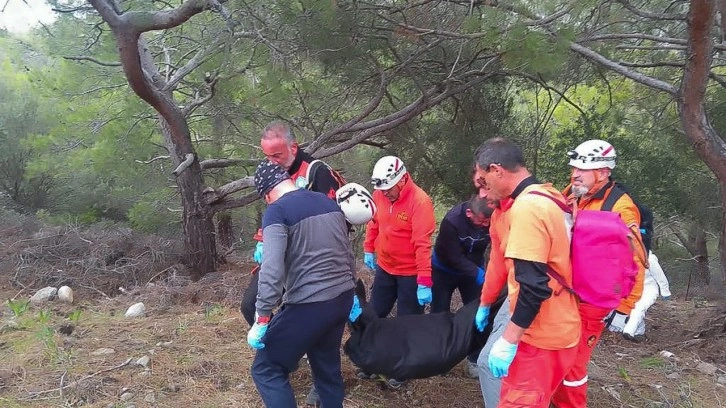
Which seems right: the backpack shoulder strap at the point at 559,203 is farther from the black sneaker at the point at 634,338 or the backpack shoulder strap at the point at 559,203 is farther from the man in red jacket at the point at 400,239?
the black sneaker at the point at 634,338

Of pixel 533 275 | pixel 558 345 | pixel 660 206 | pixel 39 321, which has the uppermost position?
pixel 533 275

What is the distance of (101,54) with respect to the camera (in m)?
6.87

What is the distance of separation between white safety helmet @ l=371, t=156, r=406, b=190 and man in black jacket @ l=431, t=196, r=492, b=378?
44 centimetres

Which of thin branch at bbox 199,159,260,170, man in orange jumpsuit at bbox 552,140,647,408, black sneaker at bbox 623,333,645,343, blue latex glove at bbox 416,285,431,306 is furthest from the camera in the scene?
thin branch at bbox 199,159,260,170

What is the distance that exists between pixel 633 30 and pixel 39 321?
20.9 feet

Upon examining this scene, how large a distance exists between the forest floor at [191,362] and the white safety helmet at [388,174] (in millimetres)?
1358

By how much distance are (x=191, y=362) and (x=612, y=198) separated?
3.06 metres

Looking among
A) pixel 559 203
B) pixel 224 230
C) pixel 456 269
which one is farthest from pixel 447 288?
pixel 224 230

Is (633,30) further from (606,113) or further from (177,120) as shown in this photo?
(177,120)

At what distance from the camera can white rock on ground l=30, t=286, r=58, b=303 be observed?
559 centimetres

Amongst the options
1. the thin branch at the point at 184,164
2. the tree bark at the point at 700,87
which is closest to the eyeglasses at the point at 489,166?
the tree bark at the point at 700,87

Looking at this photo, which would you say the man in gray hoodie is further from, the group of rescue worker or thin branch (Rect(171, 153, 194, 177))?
thin branch (Rect(171, 153, 194, 177))

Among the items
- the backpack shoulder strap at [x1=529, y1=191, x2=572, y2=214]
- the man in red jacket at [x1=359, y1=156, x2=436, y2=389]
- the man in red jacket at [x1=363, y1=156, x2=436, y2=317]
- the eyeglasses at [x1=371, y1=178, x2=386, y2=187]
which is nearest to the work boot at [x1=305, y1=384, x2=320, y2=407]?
the man in red jacket at [x1=359, y1=156, x2=436, y2=389]

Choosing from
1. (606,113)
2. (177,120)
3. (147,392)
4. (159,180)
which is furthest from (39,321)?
(606,113)
